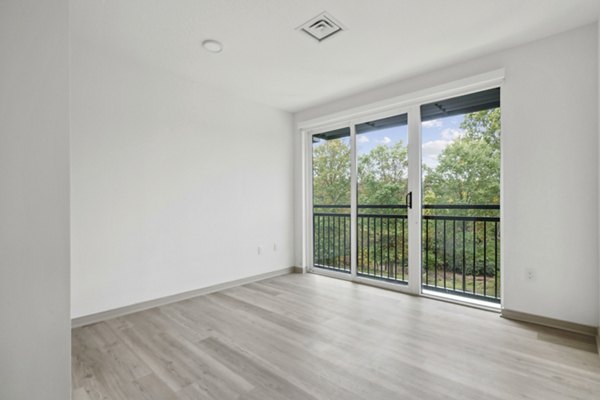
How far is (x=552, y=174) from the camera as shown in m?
2.38

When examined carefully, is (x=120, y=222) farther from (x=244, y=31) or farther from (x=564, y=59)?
(x=564, y=59)

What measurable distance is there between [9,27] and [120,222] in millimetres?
1917

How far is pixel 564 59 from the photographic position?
233 cm

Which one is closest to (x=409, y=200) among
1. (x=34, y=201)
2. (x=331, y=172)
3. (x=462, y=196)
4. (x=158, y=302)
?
(x=462, y=196)

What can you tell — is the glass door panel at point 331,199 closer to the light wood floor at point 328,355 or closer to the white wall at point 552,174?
the light wood floor at point 328,355

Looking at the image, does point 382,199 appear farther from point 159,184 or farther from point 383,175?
point 159,184

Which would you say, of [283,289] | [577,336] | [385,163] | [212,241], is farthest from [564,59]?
[212,241]

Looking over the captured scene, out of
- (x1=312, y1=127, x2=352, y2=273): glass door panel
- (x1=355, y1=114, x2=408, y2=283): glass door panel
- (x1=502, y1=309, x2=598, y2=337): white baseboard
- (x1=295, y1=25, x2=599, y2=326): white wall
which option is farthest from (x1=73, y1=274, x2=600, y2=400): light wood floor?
(x1=312, y1=127, x2=352, y2=273): glass door panel

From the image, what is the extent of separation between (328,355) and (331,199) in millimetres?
2450

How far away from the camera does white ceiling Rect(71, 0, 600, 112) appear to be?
2031 millimetres

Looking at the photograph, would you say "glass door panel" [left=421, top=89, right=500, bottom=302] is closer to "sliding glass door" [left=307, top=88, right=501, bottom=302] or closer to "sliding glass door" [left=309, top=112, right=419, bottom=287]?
"sliding glass door" [left=307, top=88, right=501, bottom=302]

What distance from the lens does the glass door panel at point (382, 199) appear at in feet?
11.2

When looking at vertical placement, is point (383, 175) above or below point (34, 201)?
above

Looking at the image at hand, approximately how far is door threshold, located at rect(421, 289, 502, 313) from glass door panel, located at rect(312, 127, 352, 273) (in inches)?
44.0
